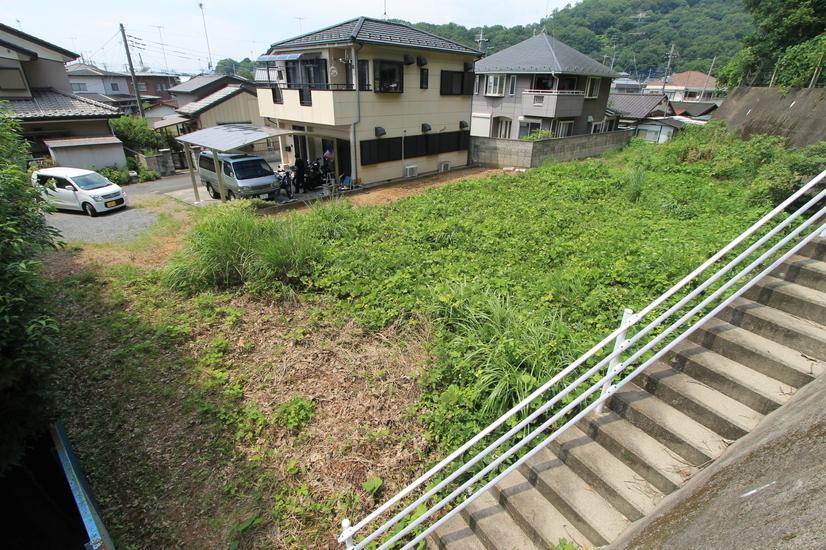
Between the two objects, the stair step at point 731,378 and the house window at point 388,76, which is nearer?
the stair step at point 731,378

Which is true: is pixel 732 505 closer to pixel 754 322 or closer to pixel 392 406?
pixel 754 322

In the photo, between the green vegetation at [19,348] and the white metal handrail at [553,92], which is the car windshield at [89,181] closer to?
the green vegetation at [19,348]

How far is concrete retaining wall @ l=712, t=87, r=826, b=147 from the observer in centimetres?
1210

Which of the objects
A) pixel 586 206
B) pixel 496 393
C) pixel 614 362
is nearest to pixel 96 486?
pixel 496 393

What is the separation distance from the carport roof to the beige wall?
11.8 m

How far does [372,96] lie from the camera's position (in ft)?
50.5

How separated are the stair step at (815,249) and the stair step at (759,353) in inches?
43.9

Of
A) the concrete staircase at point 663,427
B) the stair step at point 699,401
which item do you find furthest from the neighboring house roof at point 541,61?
the stair step at point 699,401

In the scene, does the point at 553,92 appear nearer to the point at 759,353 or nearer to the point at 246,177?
the point at 246,177

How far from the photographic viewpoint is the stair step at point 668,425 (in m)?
2.78

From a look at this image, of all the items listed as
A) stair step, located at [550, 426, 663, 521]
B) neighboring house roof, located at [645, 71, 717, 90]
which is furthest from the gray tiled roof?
neighboring house roof, located at [645, 71, 717, 90]

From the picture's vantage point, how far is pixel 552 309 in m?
5.17

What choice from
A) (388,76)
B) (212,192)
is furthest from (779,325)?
(212,192)

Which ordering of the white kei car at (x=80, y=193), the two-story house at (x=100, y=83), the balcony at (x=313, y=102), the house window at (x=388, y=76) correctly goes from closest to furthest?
1. the white kei car at (x=80, y=193)
2. the balcony at (x=313, y=102)
3. the house window at (x=388, y=76)
4. the two-story house at (x=100, y=83)
